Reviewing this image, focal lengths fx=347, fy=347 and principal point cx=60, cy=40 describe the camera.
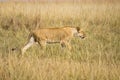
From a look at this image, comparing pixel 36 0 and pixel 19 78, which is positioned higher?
pixel 36 0

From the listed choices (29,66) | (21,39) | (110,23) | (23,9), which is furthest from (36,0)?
(29,66)

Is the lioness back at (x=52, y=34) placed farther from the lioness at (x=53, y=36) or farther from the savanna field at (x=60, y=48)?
the savanna field at (x=60, y=48)

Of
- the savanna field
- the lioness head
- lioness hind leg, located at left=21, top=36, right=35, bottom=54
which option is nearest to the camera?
the savanna field

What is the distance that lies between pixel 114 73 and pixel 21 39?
3986 millimetres

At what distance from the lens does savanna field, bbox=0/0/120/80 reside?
14.5 feet

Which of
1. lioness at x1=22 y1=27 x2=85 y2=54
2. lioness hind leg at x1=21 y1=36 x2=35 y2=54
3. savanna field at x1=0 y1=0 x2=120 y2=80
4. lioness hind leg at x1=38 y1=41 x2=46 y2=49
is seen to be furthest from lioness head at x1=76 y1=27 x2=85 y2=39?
lioness hind leg at x1=21 y1=36 x2=35 y2=54

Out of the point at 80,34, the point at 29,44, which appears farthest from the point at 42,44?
the point at 80,34

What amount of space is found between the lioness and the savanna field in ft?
0.42

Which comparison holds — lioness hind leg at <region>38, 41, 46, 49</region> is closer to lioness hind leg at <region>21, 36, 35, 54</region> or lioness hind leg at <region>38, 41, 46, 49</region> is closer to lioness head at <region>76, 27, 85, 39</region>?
lioness hind leg at <region>21, 36, 35, 54</region>

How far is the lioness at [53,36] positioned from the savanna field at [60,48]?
13 centimetres

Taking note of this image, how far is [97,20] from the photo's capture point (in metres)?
10.3

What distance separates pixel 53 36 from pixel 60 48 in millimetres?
596

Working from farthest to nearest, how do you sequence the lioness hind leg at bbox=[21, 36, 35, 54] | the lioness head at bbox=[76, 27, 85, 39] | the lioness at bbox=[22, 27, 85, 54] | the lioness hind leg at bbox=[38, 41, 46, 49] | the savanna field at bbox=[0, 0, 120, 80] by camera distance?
the lioness head at bbox=[76, 27, 85, 39] → the lioness at bbox=[22, 27, 85, 54] → the lioness hind leg at bbox=[38, 41, 46, 49] → the lioness hind leg at bbox=[21, 36, 35, 54] → the savanna field at bbox=[0, 0, 120, 80]

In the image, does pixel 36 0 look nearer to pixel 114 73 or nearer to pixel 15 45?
pixel 15 45
